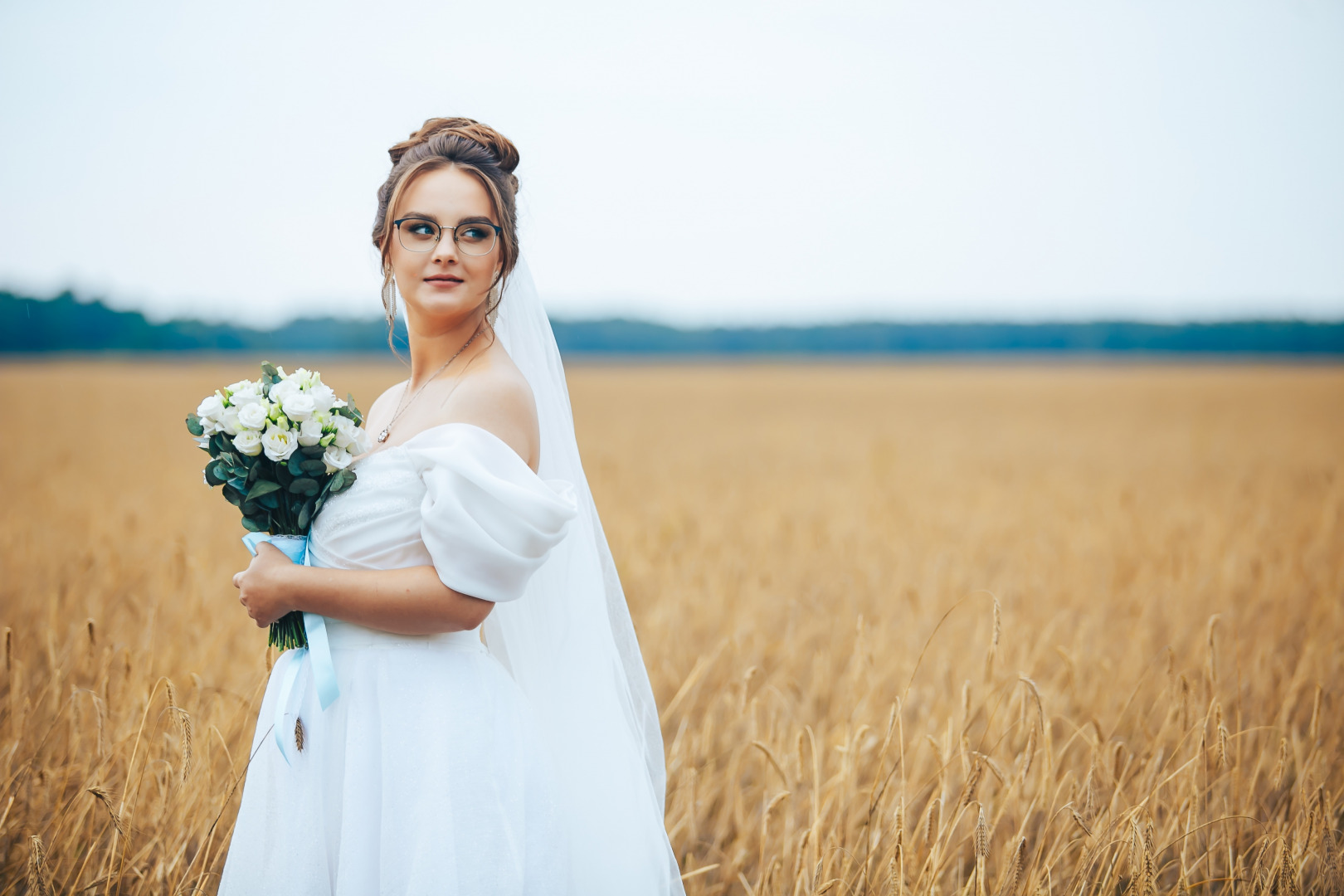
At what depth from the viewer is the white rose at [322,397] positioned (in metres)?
1.53

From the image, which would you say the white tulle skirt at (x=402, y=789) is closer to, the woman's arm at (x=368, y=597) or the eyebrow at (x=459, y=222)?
the woman's arm at (x=368, y=597)

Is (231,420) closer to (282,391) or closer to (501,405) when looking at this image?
(282,391)

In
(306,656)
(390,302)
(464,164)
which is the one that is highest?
(464,164)

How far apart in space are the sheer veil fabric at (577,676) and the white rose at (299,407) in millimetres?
522

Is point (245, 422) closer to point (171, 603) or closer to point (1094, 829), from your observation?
point (1094, 829)

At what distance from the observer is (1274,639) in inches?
158

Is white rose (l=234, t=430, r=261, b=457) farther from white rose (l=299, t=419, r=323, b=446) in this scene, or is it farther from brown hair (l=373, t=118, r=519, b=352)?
brown hair (l=373, t=118, r=519, b=352)

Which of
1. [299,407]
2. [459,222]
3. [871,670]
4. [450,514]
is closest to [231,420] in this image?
[299,407]

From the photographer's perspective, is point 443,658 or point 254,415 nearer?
point 254,415

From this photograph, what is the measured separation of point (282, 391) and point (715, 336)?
7628 cm

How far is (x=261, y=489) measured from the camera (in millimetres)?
1576

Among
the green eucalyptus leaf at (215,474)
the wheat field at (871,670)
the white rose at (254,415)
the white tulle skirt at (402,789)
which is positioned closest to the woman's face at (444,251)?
the white rose at (254,415)

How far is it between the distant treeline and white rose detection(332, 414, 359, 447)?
45.2 metres

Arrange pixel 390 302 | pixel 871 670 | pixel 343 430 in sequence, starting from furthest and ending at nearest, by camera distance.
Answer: pixel 871 670
pixel 390 302
pixel 343 430
